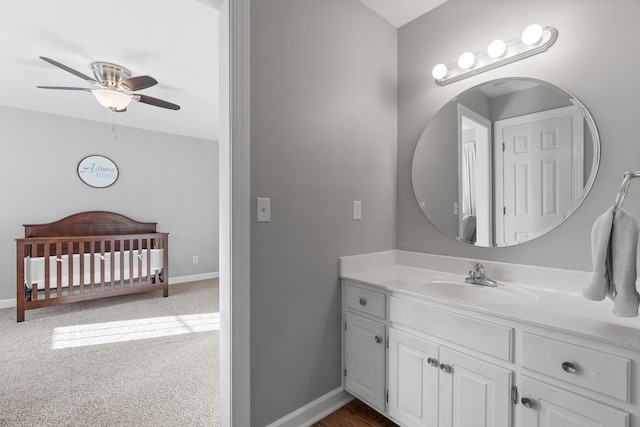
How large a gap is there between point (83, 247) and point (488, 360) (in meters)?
4.16

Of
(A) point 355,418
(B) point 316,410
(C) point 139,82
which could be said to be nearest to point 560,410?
(A) point 355,418

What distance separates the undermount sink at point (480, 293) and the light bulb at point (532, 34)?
121 cm

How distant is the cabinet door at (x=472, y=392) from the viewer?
42.5 inches

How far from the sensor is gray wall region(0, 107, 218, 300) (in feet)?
11.4

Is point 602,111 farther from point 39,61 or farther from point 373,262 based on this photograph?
point 39,61

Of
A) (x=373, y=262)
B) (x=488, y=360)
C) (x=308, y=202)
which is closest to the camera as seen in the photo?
(x=488, y=360)

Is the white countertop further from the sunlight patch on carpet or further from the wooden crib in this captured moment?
the wooden crib

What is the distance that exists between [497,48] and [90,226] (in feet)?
15.7

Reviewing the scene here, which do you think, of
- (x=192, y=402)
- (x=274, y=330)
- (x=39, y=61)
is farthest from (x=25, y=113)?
(x=274, y=330)

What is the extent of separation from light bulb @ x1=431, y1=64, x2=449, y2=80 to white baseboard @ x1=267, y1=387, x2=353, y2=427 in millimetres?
1955

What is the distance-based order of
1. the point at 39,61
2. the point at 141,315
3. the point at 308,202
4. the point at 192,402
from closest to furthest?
the point at 308,202, the point at 192,402, the point at 39,61, the point at 141,315

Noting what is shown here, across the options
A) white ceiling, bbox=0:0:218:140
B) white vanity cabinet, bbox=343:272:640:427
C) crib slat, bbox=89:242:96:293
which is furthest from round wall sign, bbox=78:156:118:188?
white vanity cabinet, bbox=343:272:640:427

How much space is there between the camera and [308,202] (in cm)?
156

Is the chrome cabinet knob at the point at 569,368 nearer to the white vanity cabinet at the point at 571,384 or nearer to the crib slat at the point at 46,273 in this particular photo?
the white vanity cabinet at the point at 571,384
